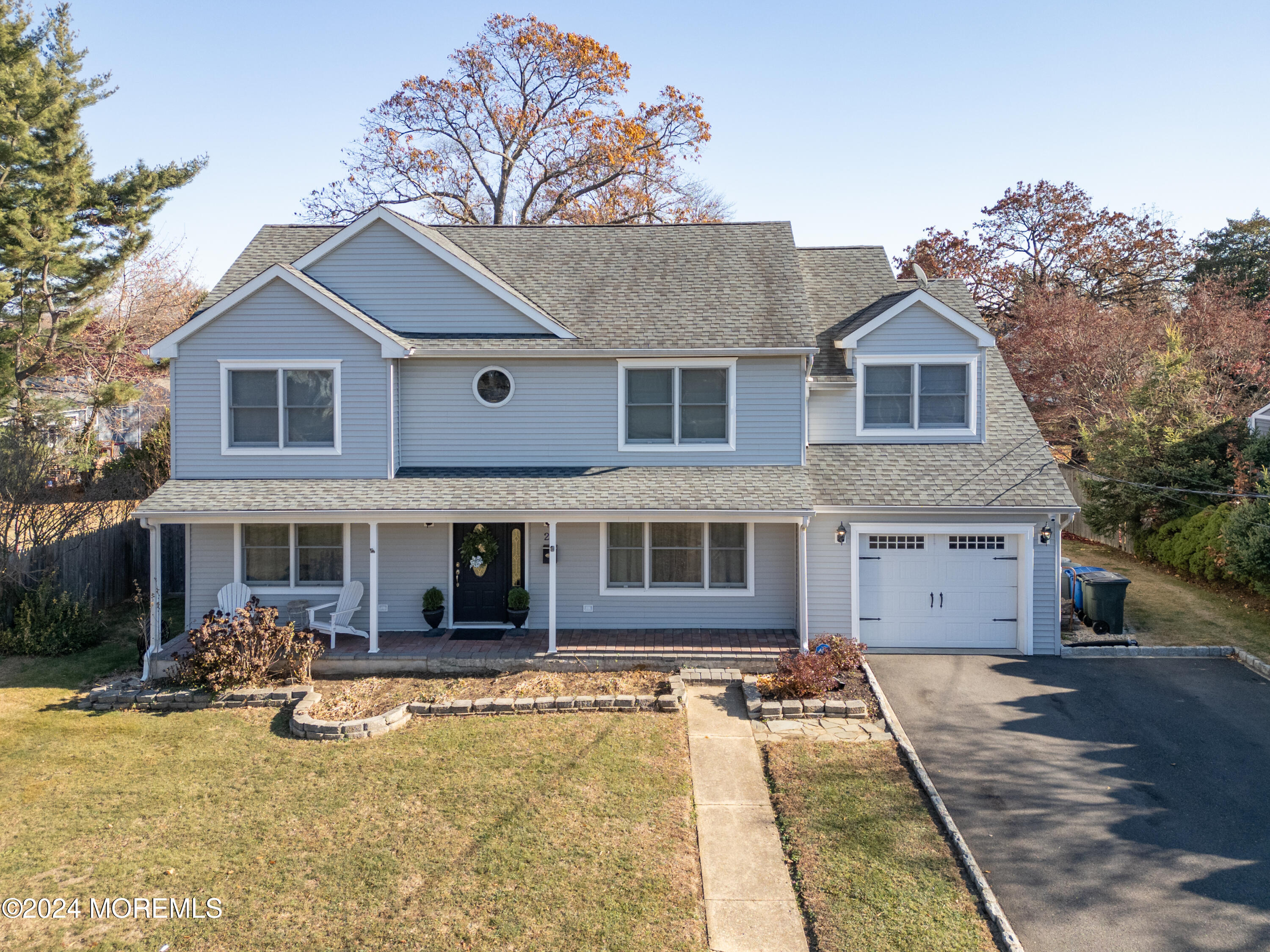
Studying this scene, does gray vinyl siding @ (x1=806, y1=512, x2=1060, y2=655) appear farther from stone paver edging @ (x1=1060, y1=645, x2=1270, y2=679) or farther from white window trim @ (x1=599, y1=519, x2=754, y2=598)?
white window trim @ (x1=599, y1=519, x2=754, y2=598)

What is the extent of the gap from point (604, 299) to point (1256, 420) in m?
16.7

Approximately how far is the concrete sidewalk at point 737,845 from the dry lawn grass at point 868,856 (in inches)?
6.6

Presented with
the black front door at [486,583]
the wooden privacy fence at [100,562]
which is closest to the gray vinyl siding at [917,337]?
the black front door at [486,583]

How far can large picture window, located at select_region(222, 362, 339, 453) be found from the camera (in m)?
13.1

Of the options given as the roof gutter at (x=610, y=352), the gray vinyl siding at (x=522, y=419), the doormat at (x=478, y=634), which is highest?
the roof gutter at (x=610, y=352)

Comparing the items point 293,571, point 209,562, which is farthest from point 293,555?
point 209,562

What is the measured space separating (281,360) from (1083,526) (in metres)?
25.0

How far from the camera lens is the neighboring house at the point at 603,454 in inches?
509

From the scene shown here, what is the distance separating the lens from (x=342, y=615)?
13.0 meters

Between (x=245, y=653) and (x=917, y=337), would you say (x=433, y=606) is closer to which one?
(x=245, y=653)

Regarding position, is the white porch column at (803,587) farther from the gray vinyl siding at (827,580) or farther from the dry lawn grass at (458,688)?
the dry lawn grass at (458,688)

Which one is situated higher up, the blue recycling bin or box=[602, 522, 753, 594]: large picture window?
box=[602, 522, 753, 594]: large picture window

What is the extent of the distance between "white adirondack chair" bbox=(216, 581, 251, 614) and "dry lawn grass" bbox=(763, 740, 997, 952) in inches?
371

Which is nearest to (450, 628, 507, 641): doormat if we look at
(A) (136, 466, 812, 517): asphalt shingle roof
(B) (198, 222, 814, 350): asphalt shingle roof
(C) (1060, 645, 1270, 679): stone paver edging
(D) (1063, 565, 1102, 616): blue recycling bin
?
(A) (136, 466, 812, 517): asphalt shingle roof
